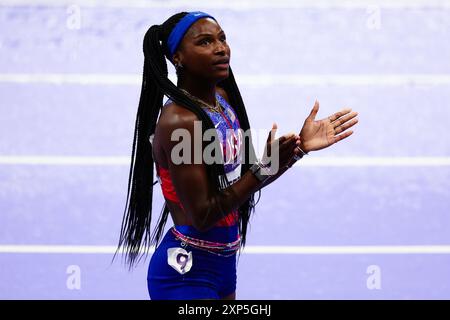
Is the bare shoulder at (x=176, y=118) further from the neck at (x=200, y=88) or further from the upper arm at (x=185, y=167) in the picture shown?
the neck at (x=200, y=88)

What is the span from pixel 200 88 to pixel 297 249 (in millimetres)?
1807

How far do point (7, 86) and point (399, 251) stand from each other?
7.10 feet

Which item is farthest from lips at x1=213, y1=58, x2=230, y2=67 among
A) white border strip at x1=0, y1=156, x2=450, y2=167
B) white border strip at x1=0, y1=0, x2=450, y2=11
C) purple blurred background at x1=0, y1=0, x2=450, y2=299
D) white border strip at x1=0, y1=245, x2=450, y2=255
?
white border strip at x1=0, y1=0, x2=450, y2=11

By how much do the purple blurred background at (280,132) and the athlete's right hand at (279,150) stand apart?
67.8 inches

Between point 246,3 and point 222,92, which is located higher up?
point 246,3

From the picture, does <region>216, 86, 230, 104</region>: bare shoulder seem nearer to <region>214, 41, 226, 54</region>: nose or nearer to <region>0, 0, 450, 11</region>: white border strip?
<region>214, 41, 226, 54</region>: nose

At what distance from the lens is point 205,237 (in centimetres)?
262

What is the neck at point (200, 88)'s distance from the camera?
8.61ft

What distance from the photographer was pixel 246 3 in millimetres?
4992

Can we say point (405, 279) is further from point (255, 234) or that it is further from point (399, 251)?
point (255, 234)

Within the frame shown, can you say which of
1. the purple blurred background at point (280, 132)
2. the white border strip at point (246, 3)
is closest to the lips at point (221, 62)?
the purple blurred background at point (280, 132)

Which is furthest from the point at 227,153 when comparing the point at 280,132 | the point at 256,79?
the point at 256,79

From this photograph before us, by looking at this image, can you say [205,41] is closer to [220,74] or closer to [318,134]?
[220,74]

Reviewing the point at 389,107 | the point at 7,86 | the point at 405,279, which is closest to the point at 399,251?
the point at 405,279
